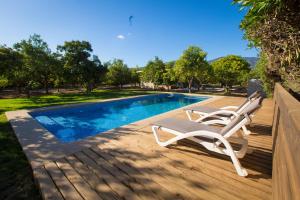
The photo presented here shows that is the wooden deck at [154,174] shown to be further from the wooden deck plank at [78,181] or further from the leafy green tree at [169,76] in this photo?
the leafy green tree at [169,76]

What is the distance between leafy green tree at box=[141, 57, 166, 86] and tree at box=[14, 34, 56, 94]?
17375 mm

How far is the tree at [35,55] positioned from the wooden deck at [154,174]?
20599mm

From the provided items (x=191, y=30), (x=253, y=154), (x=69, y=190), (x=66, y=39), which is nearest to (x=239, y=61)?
(x=191, y=30)

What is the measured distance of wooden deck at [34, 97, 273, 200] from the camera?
249 centimetres

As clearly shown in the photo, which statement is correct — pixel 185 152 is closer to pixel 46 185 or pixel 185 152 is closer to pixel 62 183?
pixel 62 183

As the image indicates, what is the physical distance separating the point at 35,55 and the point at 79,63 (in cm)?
634

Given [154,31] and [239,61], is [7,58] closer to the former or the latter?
[154,31]

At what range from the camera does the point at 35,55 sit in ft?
66.0

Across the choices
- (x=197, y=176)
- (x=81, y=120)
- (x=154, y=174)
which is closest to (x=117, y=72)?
(x=81, y=120)

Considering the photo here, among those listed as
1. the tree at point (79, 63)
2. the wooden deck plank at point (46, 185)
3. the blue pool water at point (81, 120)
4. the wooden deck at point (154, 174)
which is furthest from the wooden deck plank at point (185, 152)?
the tree at point (79, 63)

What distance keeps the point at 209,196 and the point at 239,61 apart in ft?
127

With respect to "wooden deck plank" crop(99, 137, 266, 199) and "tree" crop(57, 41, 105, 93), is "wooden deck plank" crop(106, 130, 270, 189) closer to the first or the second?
"wooden deck plank" crop(99, 137, 266, 199)

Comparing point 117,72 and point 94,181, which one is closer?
point 94,181

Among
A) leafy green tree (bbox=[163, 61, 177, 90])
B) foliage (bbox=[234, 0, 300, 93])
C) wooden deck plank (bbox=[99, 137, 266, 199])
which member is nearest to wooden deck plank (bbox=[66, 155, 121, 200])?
wooden deck plank (bbox=[99, 137, 266, 199])
